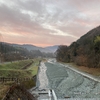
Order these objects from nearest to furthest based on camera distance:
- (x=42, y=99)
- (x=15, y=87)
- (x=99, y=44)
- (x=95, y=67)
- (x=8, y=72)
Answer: (x=15, y=87) → (x=42, y=99) → (x=8, y=72) → (x=95, y=67) → (x=99, y=44)

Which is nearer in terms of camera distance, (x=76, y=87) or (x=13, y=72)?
(x=76, y=87)

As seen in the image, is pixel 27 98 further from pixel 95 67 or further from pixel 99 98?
pixel 95 67

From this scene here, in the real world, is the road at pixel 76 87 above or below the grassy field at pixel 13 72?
below

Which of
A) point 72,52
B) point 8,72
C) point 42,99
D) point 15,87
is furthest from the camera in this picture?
point 72,52

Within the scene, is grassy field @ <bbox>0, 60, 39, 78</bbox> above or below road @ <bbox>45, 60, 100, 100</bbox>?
above

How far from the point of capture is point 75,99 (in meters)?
25.4

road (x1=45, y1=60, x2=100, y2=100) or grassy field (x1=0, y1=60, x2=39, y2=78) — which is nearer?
road (x1=45, y1=60, x2=100, y2=100)

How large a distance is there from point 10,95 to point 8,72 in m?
28.8

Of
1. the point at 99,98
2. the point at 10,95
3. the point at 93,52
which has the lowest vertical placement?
the point at 99,98

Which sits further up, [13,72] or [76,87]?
[13,72]

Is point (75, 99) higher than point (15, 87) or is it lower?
lower

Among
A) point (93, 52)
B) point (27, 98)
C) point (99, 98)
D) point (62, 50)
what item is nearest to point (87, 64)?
point (93, 52)

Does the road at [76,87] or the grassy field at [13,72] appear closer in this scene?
the road at [76,87]

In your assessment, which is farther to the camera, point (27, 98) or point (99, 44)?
point (99, 44)
